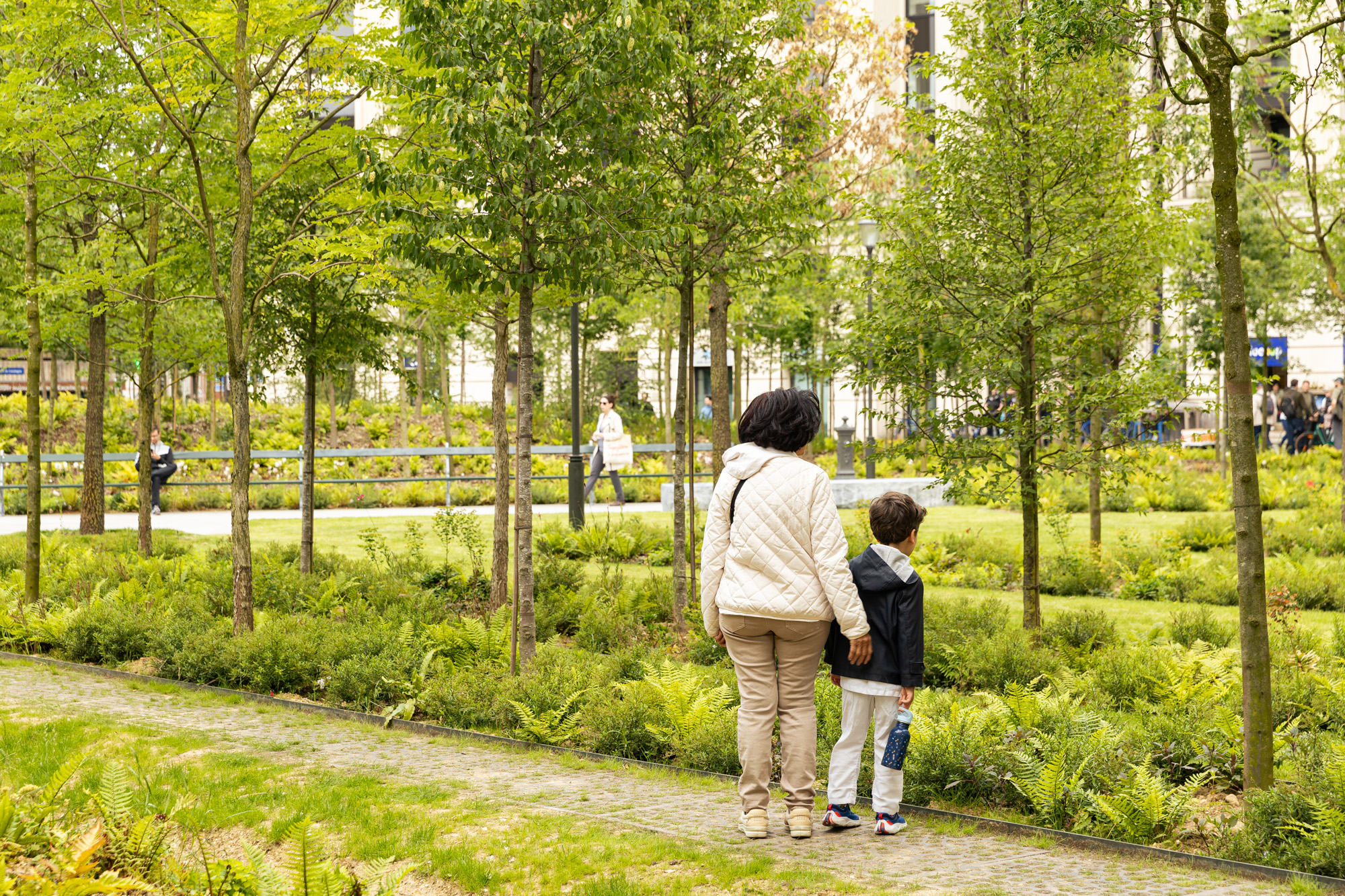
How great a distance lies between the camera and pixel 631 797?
546 centimetres

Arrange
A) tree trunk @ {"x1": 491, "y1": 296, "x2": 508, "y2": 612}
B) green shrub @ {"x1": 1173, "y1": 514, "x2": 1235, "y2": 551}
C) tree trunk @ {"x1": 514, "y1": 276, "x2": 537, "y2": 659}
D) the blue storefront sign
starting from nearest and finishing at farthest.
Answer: tree trunk @ {"x1": 514, "y1": 276, "x2": 537, "y2": 659}, tree trunk @ {"x1": 491, "y1": 296, "x2": 508, "y2": 612}, green shrub @ {"x1": 1173, "y1": 514, "x2": 1235, "y2": 551}, the blue storefront sign

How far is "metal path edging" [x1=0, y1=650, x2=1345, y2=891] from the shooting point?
14.3 feet

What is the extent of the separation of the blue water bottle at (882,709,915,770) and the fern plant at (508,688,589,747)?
225 centimetres

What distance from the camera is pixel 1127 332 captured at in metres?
10.5

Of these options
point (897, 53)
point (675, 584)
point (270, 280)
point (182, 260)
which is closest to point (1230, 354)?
point (675, 584)

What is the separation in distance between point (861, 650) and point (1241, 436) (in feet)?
5.90

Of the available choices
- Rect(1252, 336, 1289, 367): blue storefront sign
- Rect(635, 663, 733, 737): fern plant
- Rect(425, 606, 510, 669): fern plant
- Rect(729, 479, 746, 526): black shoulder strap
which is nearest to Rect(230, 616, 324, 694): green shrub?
Rect(425, 606, 510, 669): fern plant

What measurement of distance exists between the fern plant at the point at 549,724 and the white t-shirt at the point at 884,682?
220cm

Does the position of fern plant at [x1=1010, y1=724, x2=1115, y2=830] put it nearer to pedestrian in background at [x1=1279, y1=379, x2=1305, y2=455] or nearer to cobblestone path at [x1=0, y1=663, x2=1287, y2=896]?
cobblestone path at [x1=0, y1=663, x2=1287, y2=896]

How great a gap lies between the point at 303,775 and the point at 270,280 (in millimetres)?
4589

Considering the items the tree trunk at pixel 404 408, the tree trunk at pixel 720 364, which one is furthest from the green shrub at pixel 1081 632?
the tree trunk at pixel 404 408

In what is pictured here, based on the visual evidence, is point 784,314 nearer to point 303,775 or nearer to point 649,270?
point 649,270

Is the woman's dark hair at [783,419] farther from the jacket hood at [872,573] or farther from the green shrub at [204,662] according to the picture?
the green shrub at [204,662]

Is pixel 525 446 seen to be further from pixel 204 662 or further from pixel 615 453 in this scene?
pixel 615 453
